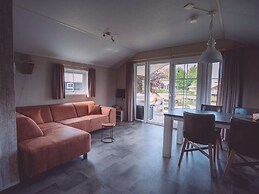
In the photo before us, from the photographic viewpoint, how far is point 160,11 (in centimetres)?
240

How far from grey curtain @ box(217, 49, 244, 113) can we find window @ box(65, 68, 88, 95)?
13.0ft

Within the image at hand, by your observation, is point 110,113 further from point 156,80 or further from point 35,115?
point 156,80

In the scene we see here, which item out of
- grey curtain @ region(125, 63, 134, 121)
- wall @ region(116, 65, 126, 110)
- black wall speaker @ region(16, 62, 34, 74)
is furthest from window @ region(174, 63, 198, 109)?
black wall speaker @ region(16, 62, 34, 74)

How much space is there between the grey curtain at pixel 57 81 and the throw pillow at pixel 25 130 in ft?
5.75

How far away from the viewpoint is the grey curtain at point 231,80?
10.7 ft

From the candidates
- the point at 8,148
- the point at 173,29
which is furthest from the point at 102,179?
the point at 173,29

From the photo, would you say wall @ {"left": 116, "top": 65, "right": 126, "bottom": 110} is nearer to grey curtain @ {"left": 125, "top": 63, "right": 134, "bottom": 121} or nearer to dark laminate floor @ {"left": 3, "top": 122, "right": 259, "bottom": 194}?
grey curtain @ {"left": 125, "top": 63, "right": 134, "bottom": 121}

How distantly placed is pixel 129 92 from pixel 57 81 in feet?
7.86

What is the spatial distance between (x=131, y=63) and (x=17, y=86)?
133 inches

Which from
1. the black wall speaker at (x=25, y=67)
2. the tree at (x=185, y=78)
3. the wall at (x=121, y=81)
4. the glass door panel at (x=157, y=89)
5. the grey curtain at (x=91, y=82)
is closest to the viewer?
the black wall speaker at (x=25, y=67)

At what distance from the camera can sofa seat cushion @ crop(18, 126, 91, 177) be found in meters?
1.86

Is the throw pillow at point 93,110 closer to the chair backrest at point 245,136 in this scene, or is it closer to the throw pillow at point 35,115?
the throw pillow at point 35,115

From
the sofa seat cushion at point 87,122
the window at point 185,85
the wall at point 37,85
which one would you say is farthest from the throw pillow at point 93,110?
the window at point 185,85

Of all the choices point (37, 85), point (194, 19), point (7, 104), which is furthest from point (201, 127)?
point (37, 85)
